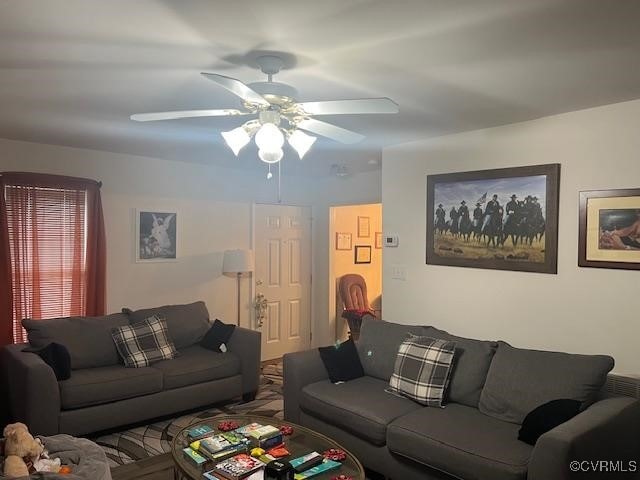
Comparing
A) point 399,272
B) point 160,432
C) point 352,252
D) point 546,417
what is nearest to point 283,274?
point 352,252

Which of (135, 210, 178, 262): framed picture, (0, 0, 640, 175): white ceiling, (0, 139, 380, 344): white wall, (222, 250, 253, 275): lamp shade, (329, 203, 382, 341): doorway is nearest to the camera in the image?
(0, 0, 640, 175): white ceiling

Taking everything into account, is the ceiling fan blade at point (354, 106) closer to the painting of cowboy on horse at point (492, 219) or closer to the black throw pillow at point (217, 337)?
the painting of cowboy on horse at point (492, 219)

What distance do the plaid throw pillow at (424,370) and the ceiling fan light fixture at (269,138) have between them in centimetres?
177

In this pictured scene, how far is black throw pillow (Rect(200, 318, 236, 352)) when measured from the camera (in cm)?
441

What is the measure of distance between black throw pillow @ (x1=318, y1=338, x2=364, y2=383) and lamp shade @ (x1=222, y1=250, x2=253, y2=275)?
1.87 m

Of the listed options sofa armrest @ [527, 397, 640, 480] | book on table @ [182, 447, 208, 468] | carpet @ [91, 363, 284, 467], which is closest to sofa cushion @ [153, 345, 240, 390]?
carpet @ [91, 363, 284, 467]

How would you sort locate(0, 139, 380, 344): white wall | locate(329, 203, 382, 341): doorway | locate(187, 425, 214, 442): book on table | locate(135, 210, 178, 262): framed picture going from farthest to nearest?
locate(329, 203, 382, 341): doorway
locate(135, 210, 178, 262): framed picture
locate(0, 139, 380, 344): white wall
locate(187, 425, 214, 442): book on table

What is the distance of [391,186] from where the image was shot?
4.53 m

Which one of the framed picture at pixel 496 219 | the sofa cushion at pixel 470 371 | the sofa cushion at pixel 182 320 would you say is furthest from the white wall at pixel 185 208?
the sofa cushion at pixel 470 371

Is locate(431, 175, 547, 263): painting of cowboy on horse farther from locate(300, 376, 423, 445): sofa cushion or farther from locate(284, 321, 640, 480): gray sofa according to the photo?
locate(300, 376, 423, 445): sofa cushion

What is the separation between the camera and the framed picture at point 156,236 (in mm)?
4898

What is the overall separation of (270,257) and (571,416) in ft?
13.5

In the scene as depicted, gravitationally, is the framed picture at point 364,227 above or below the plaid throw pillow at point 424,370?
above

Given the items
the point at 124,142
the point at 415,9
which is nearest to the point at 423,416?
the point at 415,9
